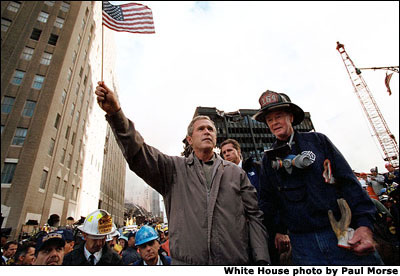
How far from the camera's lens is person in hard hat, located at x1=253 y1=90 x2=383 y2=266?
1.63 meters

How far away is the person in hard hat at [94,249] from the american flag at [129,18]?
11.7ft

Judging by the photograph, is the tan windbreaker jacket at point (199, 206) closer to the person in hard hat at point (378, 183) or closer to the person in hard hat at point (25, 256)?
the person in hard hat at point (25, 256)

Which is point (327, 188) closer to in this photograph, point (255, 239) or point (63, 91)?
point (255, 239)

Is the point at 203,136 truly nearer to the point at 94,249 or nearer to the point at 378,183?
the point at 94,249

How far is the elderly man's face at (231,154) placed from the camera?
395 cm

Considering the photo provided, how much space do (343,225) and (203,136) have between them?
141 cm

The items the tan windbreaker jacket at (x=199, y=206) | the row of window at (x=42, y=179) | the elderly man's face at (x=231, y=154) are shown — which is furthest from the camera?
the row of window at (x=42, y=179)

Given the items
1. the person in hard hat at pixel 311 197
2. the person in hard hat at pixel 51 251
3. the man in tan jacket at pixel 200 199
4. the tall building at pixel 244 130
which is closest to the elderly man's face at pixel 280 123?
the person in hard hat at pixel 311 197

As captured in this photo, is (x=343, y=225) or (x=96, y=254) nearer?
(x=343, y=225)

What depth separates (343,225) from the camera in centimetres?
164

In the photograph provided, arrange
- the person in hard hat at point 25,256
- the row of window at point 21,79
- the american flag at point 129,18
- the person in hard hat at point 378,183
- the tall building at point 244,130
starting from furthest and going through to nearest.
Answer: the tall building at point 244,130 → the row of window at point 21,79 → the person in hard hat at point 378,183 → the person in hard hat at point 25,256 → the american flag at point 129,18

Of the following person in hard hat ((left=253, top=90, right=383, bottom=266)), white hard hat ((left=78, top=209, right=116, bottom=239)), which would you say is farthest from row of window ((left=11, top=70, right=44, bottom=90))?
person in hard hat ((left=253, top=90, right=383, bottom=266))

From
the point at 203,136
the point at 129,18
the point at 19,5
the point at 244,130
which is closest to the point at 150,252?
the point at 203,136

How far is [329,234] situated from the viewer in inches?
67.7
